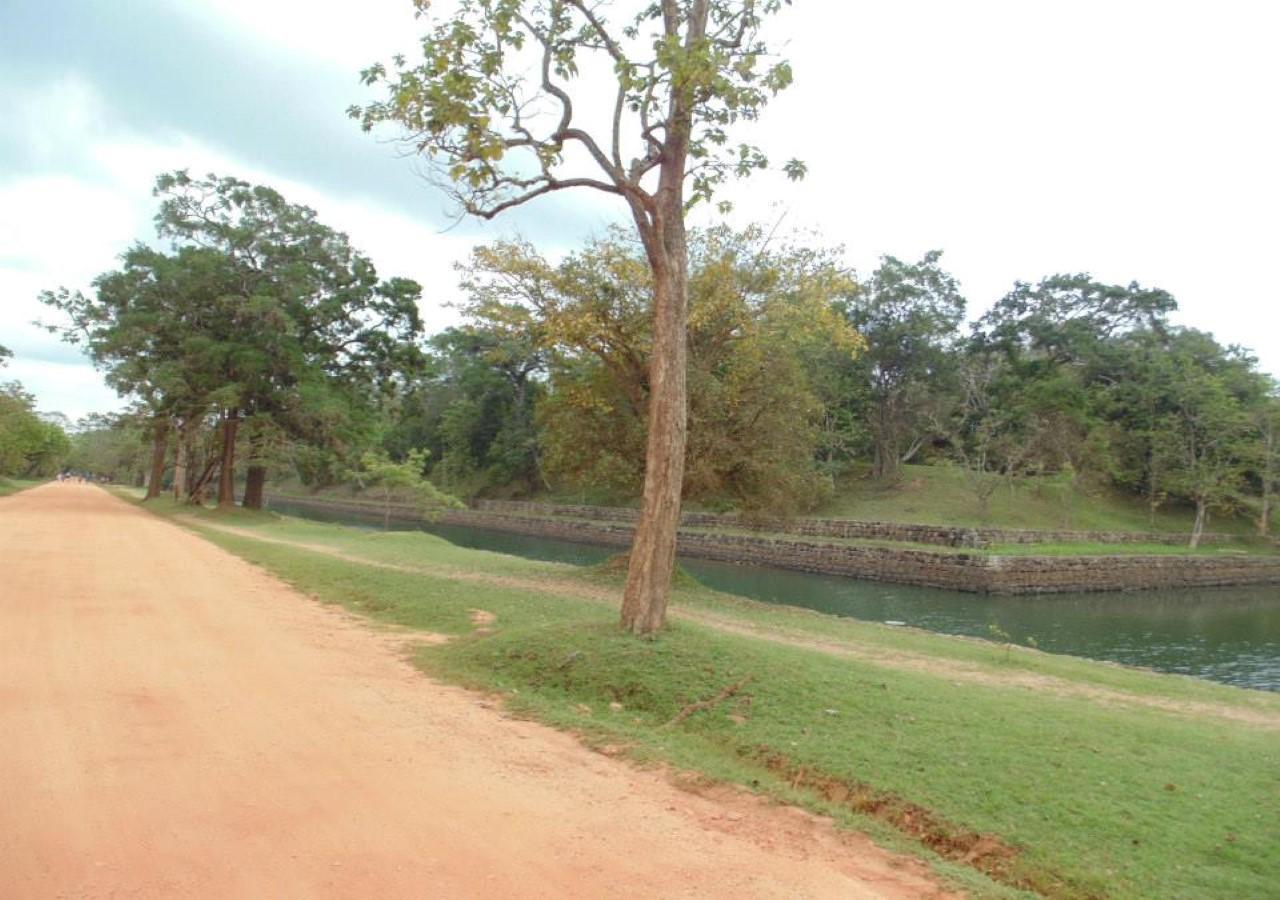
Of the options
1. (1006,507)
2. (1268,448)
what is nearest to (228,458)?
(1006,507)

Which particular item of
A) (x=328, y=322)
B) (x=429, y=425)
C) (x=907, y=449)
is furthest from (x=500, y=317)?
(x=429, y=425)

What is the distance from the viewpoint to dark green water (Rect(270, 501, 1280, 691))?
19.0 metres

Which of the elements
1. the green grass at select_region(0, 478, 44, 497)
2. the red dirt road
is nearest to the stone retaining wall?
the red dirt road

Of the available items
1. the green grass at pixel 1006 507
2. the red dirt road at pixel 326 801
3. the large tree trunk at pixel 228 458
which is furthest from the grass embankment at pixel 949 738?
the green grass at pixel 1006 507

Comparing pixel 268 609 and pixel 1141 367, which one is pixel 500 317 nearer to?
pixel 268 609

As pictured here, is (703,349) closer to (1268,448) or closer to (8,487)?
(1268,448)

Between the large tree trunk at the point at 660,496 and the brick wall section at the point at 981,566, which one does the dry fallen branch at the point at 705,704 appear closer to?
the large tree trunk at the point at 660,496

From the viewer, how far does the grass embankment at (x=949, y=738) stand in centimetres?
490

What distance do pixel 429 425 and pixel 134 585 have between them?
2364 inches

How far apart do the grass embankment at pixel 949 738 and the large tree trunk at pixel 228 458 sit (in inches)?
977

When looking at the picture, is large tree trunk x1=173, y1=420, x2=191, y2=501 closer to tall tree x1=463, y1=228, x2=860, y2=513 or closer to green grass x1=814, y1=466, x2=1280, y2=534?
tall tree x1=463, y1=228, x2=860, y2=513

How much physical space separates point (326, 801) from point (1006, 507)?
42.8 m

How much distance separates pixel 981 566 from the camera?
30531 mm

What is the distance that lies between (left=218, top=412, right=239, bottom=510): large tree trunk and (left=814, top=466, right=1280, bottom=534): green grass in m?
28.4
